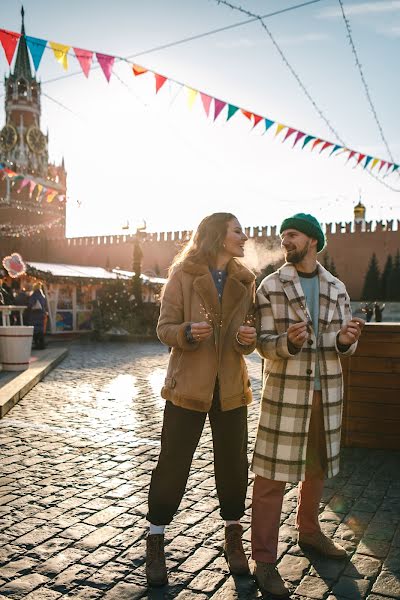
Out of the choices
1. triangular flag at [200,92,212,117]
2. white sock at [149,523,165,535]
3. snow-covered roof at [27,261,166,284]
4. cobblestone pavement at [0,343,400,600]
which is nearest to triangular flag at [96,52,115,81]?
triangular flag at [200,92,212,117]

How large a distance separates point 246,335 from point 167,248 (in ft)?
126

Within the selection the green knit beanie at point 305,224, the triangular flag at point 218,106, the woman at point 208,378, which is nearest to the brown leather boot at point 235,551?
the woman at point 208,378

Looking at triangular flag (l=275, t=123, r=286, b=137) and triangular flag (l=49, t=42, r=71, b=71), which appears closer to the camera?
triangular flag (l=49, t=42, r=71, b=71)

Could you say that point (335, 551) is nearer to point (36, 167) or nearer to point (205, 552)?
point (205, 552)

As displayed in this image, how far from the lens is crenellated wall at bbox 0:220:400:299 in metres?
35.1

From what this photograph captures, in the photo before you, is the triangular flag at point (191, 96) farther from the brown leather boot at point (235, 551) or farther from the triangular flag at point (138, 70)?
the brown leather boot at point (235, 551)

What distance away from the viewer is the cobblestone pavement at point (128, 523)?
2.29 metres

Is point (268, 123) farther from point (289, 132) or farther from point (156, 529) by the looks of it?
point (156, 529)

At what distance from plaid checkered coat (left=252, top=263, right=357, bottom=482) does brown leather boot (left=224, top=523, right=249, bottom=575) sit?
1.10 feet

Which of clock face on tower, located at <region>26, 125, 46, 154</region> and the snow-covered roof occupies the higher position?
clock face on tower, located at <region>26, 125, 46, 154</region>

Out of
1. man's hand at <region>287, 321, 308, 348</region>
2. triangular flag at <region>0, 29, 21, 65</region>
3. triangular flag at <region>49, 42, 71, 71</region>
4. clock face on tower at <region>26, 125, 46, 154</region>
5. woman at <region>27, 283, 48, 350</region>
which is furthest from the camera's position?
clock face on tower at <region>26, 125, 46, 154</region>

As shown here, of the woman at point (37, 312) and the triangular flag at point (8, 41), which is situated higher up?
the triangular flag at point (8, 41)

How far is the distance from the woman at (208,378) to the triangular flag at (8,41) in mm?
4614

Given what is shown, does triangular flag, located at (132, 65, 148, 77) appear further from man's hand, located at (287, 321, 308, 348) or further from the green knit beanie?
man's hand, located at (287, 321, 308, 348)
